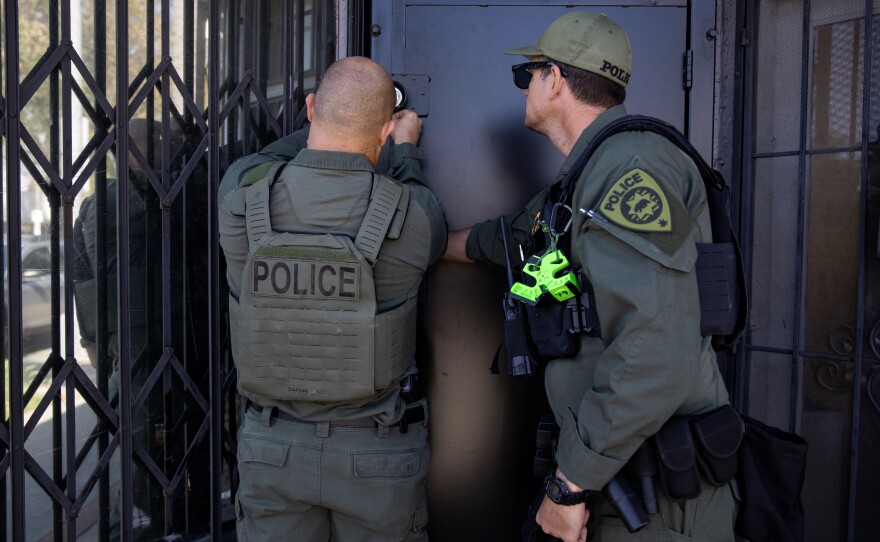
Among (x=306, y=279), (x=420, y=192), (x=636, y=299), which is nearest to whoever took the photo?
(x=636, y=299)

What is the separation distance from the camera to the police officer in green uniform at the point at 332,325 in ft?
5.98

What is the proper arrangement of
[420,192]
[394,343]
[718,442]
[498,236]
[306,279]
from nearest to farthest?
[718,442] < [306,279] < [394,343] < [420,192] < [498,236]

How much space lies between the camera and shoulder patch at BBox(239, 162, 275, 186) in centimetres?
193

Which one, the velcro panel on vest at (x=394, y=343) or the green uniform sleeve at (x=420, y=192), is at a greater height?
the green uniform sleeve at (x=420, y=192)

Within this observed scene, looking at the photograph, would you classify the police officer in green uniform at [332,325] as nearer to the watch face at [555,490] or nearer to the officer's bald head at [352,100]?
the officer's bald head at [352,100]

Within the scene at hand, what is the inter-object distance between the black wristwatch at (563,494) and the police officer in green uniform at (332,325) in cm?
48

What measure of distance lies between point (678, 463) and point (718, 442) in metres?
0.11

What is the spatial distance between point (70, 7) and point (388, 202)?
0.91 m

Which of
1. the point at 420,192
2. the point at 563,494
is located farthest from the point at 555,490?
the point at 420,192

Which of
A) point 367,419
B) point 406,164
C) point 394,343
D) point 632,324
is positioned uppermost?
point 406,164

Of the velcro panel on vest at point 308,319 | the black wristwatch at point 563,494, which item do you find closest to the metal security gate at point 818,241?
the black wristwatch at point 563,494

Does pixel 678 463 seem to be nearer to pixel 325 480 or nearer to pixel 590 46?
pixel 325 480

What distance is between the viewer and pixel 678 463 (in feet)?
5.19

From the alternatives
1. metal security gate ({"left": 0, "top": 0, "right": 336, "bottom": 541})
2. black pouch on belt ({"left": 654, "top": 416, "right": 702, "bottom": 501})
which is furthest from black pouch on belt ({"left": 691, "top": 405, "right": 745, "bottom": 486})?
metal security gate ({"left": 0, "top": 0, "right": 336, "bottom": 541})
